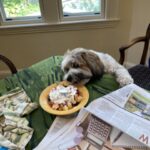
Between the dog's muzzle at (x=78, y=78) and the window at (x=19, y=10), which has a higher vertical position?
the window at (x=19, y=10)

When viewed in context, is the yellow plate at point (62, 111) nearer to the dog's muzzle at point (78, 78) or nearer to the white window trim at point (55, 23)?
the dog's muzzle at point (78, 78)

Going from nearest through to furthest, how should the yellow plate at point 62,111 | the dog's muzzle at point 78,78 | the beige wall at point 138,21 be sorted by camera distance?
the yellow plate at point 62,111, the dog's muzzle at point 78,78, the beige wall at point 138,21

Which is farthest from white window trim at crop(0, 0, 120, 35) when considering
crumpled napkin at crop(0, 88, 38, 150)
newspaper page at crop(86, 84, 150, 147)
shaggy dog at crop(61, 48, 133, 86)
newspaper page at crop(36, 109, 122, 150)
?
newspaper page at crop(36, 109, 122, 150)

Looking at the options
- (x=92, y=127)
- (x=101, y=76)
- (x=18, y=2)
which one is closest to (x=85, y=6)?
(x=18, y=2)

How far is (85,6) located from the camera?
217 centimetres

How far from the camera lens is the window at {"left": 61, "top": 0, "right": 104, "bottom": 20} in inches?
84.2

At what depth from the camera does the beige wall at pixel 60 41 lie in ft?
7.22

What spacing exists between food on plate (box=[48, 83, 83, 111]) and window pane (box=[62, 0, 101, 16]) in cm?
137

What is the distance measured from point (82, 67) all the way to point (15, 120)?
53 cm

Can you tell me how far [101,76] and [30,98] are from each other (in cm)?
48

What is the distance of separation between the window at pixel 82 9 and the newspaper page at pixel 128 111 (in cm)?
140

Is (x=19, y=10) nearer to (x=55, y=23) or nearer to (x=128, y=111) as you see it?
(x=55, y=23)

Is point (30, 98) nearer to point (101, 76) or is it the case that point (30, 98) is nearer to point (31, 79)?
point (31, 79)

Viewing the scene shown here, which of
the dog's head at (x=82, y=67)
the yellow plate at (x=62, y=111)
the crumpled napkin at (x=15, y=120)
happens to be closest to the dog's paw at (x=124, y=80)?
the dog's head at (x=82, y=67)
